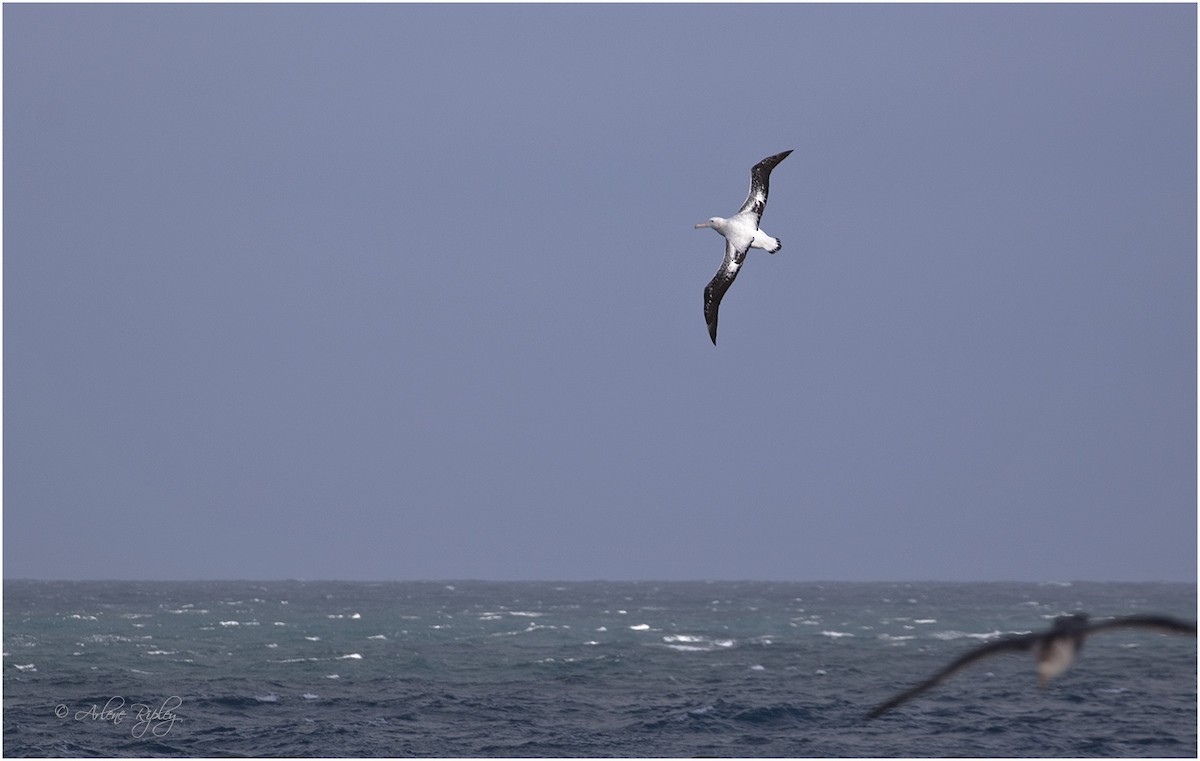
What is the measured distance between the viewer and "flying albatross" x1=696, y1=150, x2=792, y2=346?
2030cm

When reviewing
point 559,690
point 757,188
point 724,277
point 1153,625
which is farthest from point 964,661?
point 559,690

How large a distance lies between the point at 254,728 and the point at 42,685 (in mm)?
13113

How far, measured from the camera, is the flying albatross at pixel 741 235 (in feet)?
66.6

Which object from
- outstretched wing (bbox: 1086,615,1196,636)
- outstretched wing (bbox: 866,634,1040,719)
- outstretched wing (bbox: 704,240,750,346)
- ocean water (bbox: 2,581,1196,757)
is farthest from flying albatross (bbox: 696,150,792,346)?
ocean water (bbox: 2,581,1196,757)

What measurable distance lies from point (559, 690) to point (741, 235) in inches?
1441

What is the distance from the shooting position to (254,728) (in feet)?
145

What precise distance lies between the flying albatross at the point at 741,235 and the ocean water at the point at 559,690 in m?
25.6

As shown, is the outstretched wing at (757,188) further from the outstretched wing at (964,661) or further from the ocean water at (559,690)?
the ocean water at (559,690)

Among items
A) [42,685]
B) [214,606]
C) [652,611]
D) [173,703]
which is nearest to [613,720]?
[173,703]

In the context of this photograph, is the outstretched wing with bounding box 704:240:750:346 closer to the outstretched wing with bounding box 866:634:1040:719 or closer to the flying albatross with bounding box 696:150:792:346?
the flying albatross with bounding box 696:150:792:346

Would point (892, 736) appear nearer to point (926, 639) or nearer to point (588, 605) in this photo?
point (926, 639)

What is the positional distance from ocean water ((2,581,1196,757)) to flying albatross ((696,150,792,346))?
2564 centimetres

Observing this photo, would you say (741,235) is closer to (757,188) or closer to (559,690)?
(757,188)

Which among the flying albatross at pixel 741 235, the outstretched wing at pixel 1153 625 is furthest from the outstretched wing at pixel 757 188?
the outstretched wing at pixel 1153 625
